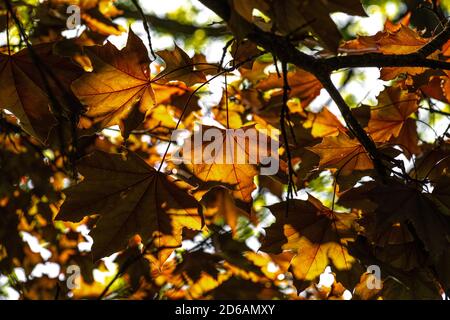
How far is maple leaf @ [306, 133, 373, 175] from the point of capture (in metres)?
1.98

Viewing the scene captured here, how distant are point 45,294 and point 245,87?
1.73m

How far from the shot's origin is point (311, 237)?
6.59 feet

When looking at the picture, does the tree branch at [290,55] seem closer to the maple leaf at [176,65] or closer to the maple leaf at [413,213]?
the maple leaf at [413,213]

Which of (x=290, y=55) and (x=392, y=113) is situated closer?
(x=290, y=55)

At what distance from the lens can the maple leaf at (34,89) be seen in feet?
5.75

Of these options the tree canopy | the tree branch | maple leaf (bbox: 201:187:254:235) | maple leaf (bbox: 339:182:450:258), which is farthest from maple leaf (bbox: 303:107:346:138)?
maple leaf (bbox: 339:182:450:258)

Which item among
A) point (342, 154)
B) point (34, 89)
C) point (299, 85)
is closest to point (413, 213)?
point (342, 154)

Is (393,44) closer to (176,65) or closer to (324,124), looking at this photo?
(324,124)

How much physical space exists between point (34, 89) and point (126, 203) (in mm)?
490

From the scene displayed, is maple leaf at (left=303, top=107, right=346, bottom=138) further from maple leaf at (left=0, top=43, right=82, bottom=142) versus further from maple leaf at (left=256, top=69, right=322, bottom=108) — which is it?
maple leaf at (left=0, top=43, right=82, bottom=142)

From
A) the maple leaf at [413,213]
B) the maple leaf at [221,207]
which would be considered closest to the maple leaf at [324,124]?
the maple leaf at [221,207]

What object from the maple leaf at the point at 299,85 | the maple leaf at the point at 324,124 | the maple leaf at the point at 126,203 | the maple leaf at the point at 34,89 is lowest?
the maple leaf at the point at 126,203

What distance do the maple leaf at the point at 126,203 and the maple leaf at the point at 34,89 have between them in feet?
0.62
